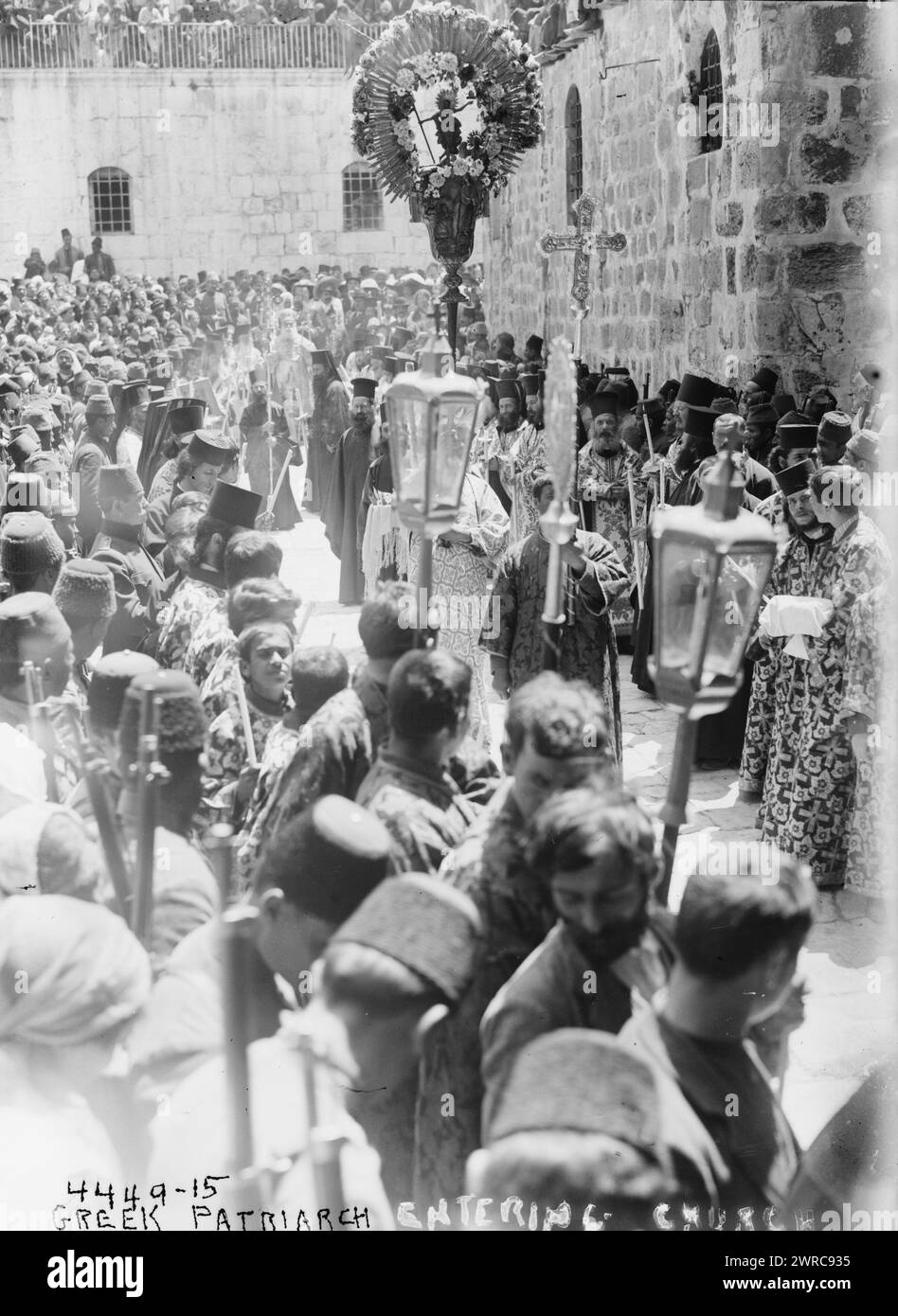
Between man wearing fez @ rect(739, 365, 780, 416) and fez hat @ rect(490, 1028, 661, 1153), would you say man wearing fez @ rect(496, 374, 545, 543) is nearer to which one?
man wearing fez @ rect(739, 365, 780, 416)

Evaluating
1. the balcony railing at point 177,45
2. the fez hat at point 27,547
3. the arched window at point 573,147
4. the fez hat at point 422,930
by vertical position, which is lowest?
the fez hat at point 422,930

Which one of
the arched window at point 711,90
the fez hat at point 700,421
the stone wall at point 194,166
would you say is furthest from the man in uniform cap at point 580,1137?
the stone wall at point 194,166

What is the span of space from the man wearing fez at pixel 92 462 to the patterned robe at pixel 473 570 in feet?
5.69

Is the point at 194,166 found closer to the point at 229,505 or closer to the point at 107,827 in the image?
the point at 229,505

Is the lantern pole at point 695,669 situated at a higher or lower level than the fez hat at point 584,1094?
higher

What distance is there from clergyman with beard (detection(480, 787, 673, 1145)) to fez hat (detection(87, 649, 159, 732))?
156 cm

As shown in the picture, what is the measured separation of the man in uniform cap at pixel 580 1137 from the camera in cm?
212

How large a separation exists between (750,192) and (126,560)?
19.3ft

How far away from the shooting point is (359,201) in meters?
36.1

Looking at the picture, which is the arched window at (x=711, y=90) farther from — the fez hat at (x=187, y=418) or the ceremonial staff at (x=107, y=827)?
the ceremonial staff at (x=107, y=827)

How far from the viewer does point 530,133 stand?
10.6 metres

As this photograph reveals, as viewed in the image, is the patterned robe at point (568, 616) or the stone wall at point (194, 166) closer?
the patterned robe at point (568, 616)
